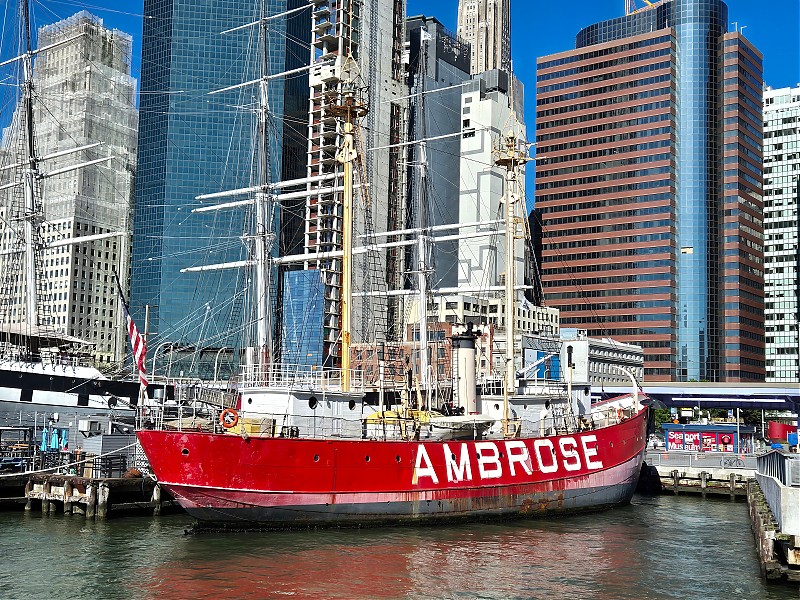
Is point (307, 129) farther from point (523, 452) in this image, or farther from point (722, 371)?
point (523, 452)

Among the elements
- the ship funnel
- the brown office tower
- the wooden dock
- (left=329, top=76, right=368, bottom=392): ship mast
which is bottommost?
the wooden dock

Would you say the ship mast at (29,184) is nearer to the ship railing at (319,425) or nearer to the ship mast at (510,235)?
the ship railing at (319,425)

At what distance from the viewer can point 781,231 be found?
156 meters

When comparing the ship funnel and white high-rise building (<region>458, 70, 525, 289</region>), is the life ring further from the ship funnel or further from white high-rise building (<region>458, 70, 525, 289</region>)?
white high-rise building (<region>458, 70, 525, 289</region>)

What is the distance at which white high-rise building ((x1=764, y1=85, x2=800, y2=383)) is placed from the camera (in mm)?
149625

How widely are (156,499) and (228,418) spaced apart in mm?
8387

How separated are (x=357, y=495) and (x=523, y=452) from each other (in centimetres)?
697

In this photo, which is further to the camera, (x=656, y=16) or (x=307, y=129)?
(x=656, y=16)

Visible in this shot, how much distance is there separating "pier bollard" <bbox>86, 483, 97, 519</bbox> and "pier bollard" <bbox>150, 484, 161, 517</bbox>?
7.69 feet

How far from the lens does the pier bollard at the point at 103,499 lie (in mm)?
32062

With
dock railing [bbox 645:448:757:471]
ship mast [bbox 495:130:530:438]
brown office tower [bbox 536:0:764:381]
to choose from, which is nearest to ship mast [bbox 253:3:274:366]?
ship mast [bbox 495:130:530:438]

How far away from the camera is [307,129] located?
116 m

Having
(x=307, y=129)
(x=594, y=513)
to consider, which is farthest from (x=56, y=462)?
(x=307, y=129)

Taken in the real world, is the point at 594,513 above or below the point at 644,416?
below
